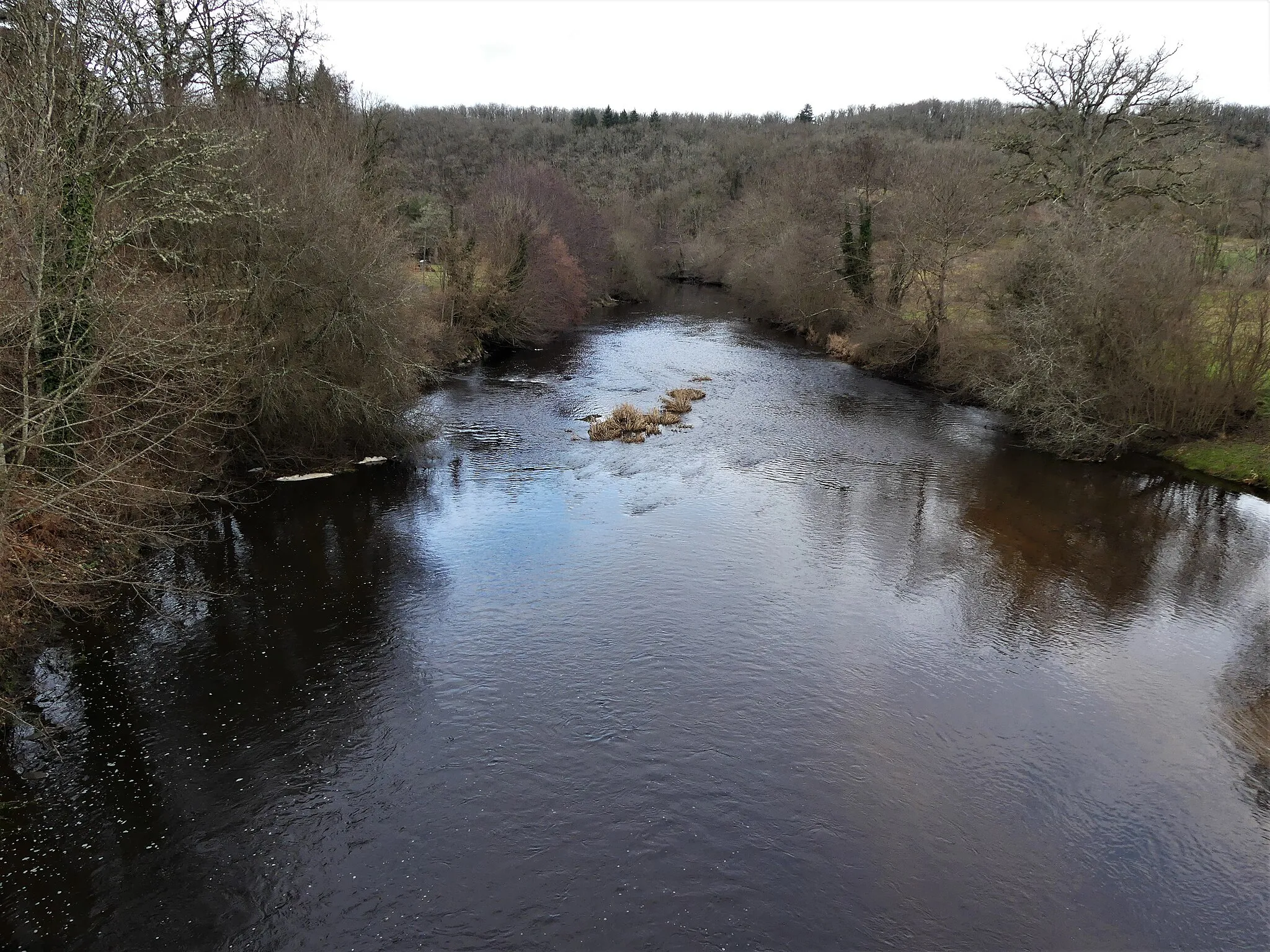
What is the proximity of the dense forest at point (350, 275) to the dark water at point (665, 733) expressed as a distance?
2766 millimetres

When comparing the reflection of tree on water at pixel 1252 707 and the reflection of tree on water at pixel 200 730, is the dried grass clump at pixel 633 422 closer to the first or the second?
the reflection of tree on water at pixel 200 730

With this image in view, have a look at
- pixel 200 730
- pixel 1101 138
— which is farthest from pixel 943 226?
pixel 200 730

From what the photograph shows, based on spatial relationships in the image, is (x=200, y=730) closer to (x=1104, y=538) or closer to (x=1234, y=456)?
(x=1104, y=538)

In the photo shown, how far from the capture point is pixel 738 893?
908cm

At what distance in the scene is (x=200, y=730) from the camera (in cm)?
1142

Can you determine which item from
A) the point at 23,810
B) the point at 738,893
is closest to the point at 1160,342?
the point at 738,893

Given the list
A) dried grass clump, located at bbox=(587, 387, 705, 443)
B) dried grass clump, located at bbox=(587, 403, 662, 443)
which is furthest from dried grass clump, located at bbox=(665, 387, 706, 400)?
dried grass clump, located at bbox=(587, 403, 662, 443)

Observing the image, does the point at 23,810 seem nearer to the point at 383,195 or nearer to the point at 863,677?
the point at 863,677

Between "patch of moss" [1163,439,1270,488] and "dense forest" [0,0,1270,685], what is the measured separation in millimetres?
731

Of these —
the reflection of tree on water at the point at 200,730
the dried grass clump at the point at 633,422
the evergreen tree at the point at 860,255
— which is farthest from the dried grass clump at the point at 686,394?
the reflection of tree on water at the point at 200,730

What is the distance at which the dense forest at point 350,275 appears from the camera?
1242 centimetres

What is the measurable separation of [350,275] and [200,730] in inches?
533

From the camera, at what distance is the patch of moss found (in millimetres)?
22594

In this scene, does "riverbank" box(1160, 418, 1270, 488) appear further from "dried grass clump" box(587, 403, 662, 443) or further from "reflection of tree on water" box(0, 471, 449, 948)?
"reflection of tree on water" box(0, 471, 449, 948)
